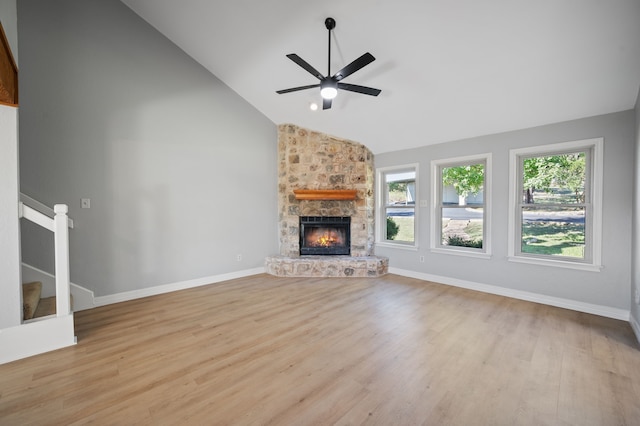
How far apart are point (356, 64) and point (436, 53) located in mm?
1061

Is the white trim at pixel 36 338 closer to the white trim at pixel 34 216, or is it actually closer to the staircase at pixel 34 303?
the staircase at pixel 34 303

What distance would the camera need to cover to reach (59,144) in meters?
3.16

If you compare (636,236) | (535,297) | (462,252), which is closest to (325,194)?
(462,252)

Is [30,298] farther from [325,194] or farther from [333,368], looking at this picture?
[325,194]

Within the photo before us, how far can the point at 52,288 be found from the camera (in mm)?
3088

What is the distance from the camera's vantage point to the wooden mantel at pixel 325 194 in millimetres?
4961

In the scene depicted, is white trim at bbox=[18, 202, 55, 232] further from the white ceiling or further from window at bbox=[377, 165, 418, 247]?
window at bbox=[377, 165, 418, 247]

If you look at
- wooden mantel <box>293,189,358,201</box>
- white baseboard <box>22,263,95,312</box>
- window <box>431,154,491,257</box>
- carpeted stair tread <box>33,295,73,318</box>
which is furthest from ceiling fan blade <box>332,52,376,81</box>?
white baseboard <box>22,263,95,312</box>

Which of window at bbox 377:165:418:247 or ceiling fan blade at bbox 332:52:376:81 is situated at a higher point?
ceiling fan blade at bbox 332:52:376:81

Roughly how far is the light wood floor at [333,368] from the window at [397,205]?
1.90 metres

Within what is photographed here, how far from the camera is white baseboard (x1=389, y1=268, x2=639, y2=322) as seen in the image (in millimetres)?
3013

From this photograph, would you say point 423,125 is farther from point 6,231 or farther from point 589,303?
point 6,231

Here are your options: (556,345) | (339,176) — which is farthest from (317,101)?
(556,345)

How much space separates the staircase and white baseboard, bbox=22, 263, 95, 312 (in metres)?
0.08
